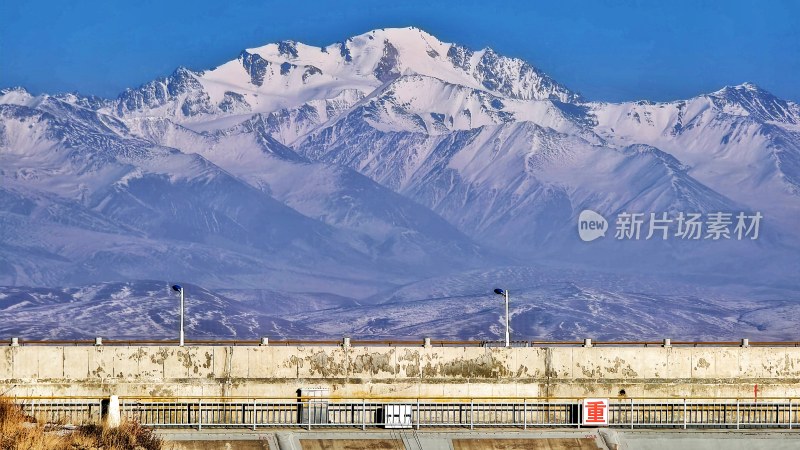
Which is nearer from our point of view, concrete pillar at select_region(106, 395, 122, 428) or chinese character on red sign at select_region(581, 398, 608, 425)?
concrete pillar at select_region(106, 395, 122, 428)

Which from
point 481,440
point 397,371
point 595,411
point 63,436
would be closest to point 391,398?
point 481,440

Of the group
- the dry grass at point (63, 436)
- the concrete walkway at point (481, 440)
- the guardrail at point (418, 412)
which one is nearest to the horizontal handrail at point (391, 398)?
the guardrail at point (418, 412)

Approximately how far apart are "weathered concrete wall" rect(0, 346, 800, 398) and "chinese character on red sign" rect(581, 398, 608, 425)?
222 inches

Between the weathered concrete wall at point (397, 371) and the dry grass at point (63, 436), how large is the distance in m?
11.1

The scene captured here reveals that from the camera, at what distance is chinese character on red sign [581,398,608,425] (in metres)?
60.1

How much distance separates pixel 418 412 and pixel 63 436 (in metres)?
13.3

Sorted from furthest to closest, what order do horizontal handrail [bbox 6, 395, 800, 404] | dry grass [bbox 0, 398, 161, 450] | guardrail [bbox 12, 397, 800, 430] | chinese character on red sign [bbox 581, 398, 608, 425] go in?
horizontal handrail [bbox 6, 395, 800, 404] < chinese character on red sign [bbox 581, 398, 608, 425] < guardrail [bbox 12, 397, 800, 430] < dry grass [bbox 0, 398, 161, 450]

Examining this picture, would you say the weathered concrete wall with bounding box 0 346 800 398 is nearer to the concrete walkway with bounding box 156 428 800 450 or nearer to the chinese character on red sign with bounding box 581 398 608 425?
the chinese character on red sign with bounding box 581 398 608 425

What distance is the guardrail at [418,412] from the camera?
195ft

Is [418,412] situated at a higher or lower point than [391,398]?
lower

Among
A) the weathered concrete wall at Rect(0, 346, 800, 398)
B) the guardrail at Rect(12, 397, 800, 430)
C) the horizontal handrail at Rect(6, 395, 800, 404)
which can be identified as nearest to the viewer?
the guardrail at Rect(12, 397, 800, 430)

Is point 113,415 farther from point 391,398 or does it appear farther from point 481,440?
point 481,440

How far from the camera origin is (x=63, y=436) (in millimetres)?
49750

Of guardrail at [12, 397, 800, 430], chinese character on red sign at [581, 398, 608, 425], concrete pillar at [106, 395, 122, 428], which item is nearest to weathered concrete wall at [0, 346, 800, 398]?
guardrail at [12, 397, 800, 430]
